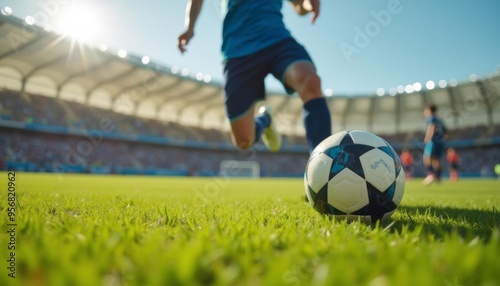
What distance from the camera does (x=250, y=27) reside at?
335cm

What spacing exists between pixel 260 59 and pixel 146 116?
3646 centimetres

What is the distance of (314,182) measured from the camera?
2.02m

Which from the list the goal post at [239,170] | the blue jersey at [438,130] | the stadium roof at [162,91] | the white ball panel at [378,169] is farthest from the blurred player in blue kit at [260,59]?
the goal post at [239,170]

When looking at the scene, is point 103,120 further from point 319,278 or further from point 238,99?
point 319,278

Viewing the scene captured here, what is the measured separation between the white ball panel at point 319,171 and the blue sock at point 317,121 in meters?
0.74

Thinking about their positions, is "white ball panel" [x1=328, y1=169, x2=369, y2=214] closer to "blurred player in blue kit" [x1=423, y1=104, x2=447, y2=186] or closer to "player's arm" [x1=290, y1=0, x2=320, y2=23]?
"player's arm" [x1=290, y1=0, x2=320, y2=23]

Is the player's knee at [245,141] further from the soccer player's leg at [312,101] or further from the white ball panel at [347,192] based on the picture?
the white ball panel at [347,192]

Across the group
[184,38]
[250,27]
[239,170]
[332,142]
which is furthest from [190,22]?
[239,170]

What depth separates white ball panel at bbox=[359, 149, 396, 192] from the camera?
1.85m

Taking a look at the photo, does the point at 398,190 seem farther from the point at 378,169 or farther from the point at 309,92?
the point at 309,92

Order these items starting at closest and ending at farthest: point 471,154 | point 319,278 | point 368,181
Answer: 1. point 319,278
2. point 368,181
3. point 471,154

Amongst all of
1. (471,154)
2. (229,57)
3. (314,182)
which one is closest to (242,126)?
(229,57)

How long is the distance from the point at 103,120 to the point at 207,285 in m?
33.5

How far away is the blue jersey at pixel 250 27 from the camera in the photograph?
323 centimetres
